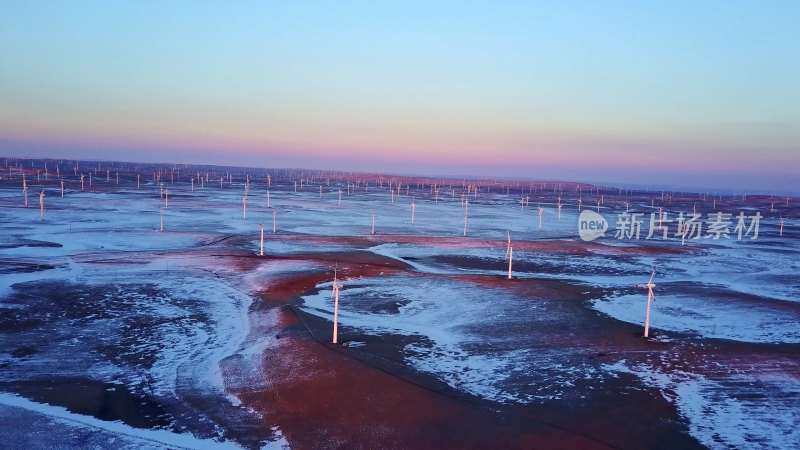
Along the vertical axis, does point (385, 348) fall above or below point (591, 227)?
below

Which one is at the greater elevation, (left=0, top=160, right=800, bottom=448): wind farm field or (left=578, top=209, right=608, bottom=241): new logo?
(left=578, top=209, right=608, bottom=241): new logo

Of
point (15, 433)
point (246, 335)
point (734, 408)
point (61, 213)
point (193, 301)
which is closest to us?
point (15, 433)

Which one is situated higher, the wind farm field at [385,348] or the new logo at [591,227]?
the new logo at [591,227]

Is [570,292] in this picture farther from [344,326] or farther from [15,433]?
[15,433]

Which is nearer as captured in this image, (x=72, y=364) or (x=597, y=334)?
(x=72, y=364)

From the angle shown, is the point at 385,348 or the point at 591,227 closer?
the point at 385,348

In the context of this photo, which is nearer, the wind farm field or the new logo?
the wind farm field

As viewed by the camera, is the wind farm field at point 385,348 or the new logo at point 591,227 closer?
the wind farm field at point 385,348

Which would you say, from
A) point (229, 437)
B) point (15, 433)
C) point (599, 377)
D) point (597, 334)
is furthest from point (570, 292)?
point (15, 433)
